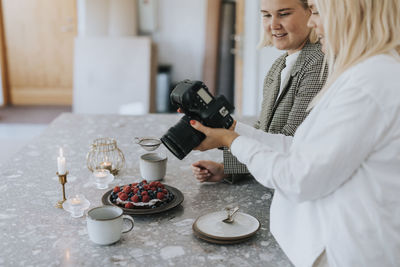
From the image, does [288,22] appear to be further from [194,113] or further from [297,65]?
[194,113]

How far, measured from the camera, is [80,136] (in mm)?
2133

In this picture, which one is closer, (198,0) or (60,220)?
(60,220)

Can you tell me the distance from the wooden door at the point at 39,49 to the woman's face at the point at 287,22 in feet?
17.0

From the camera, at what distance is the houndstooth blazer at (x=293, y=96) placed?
58.7 inches

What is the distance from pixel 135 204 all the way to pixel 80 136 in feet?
2.93

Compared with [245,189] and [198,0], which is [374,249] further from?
[198,0]

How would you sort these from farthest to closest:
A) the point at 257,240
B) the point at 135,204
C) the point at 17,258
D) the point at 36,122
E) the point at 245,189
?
the point at 36,122, the point at 245,189, the point at 135,204, the point at 257,240, the point at 17,258

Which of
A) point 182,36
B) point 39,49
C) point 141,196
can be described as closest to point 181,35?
point 182,36

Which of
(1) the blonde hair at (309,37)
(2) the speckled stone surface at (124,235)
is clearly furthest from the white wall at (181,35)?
(1) the blonde hair at (309,37)

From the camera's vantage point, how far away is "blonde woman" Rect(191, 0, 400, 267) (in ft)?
2.90

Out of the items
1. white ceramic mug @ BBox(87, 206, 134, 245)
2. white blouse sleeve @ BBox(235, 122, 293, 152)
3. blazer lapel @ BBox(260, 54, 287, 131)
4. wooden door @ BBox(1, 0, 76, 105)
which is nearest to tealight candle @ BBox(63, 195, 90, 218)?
white ceramic mug @ BBox(87, 206, 134, 245)

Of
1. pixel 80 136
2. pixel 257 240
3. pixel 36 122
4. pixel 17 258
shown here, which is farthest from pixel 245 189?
pixel 36 122

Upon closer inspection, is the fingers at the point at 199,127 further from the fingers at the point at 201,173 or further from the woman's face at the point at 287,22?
the woman's face at the point at 287,22

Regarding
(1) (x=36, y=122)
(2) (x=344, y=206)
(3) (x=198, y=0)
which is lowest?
(1) (x=36, y=122)
